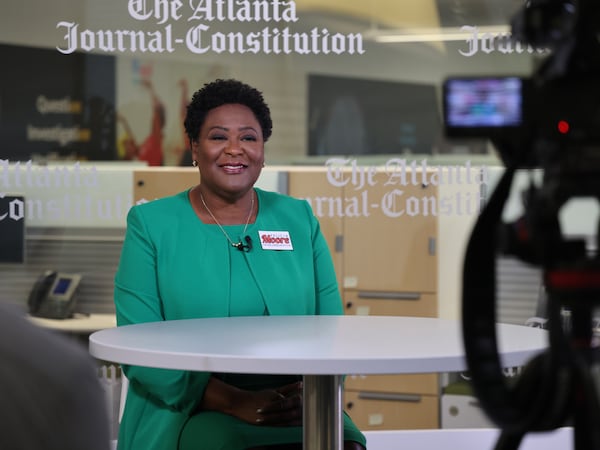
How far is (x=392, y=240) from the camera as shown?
446 cm

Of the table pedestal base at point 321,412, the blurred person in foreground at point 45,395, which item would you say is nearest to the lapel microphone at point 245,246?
the table pedestal base at point 321,412

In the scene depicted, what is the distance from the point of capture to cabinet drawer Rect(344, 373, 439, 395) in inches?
175

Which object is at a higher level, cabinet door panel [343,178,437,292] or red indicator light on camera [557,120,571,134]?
red indicator light on camera [557,120,571,134]

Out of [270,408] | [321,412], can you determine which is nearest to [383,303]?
[270,408]

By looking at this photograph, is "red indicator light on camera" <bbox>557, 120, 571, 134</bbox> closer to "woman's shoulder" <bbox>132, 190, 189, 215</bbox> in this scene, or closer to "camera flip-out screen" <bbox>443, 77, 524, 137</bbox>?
"camera flip-out screen" <bbox>443, 77, 524, 137</bbox>

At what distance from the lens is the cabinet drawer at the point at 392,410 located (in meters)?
4.47

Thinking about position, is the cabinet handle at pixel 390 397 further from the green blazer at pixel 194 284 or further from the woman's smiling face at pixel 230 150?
the woman's smiling face at pixel 230 150

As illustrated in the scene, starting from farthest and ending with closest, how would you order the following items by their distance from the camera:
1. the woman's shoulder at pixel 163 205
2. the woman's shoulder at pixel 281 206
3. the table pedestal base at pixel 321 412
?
the woman's shoulder at pixel 281 206, the woman's shoulder at pixel 163 205, the table pedestal base at pixel 321 412

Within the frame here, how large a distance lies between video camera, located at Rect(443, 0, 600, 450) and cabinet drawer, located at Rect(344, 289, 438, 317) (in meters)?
3.25

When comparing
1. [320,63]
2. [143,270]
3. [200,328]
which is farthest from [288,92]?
[200,328]

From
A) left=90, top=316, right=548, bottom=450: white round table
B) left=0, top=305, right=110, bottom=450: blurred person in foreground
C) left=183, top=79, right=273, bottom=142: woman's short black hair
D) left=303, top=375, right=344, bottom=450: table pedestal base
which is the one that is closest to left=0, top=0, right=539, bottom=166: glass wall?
left=183, top=79, right=273, bottom=142: woman's short black hair

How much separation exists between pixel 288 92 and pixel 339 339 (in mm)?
2293

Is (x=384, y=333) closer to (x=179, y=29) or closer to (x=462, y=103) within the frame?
(x=462, y=103)

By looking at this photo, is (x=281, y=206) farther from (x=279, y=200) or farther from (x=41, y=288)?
(x=41, y=288)
